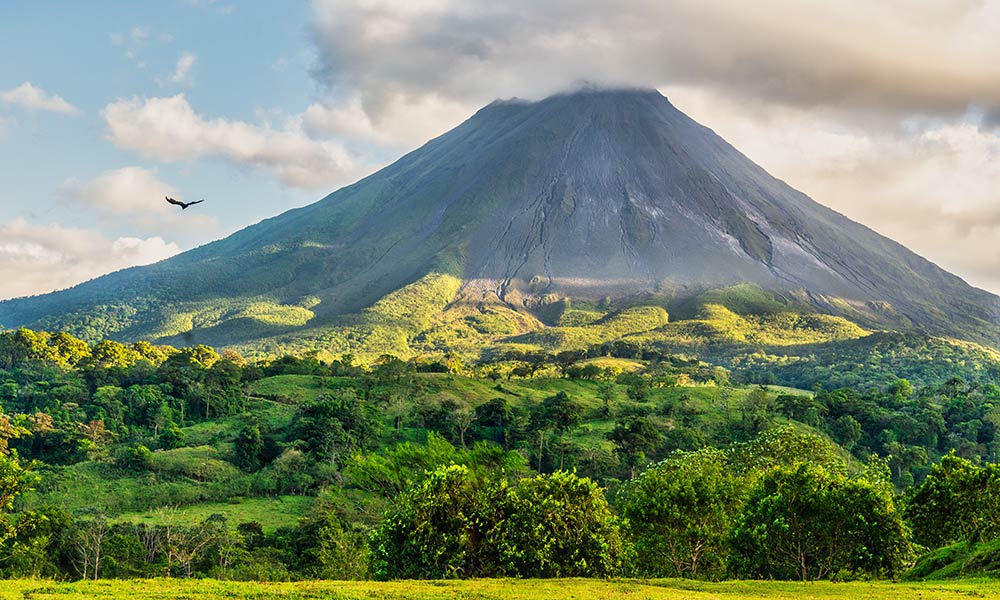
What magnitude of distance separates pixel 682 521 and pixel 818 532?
543cm

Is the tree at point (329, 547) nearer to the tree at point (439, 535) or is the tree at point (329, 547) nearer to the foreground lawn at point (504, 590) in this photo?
the tree at point (439, 535)

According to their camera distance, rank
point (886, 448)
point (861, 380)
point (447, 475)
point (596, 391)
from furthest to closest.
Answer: point (861, 380)
point (596, 391)
point (886, 448)
point (447, 475)

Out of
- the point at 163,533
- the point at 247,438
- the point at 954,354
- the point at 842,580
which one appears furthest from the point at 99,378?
the point at 954,354

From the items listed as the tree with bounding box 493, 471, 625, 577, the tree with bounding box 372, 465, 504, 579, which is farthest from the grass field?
the tree with bounding box 493, 471, 625, 577

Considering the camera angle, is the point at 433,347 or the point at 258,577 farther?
the point at 433,347

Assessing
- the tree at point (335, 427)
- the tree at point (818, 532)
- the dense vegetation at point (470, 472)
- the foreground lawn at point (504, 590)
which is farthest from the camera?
the tree at point (335, 427)

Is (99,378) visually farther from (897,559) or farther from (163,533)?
(897,559)

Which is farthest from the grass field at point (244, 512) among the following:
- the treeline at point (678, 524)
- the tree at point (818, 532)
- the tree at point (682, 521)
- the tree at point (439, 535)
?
the tree at point (818, 532)

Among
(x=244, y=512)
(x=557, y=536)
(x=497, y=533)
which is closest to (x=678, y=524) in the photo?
(x=557, y=536)

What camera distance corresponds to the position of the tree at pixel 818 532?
99.0 feet

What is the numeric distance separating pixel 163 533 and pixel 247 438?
63.9 ft

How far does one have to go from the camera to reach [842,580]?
30078 mm

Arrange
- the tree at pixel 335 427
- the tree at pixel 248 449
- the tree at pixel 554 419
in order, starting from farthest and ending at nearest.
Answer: the tree at pixel 554 419, the tree at pixel 335 427, the tree at pixel 248 449

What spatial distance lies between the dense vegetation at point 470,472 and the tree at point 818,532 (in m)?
0.07
